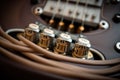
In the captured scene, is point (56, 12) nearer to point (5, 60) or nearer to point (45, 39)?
point (45, 39)

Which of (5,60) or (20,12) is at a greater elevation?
(20,12)

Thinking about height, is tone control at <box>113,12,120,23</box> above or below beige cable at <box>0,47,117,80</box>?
above

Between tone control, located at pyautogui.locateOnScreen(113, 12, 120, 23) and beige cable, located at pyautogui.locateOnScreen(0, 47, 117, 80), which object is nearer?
beige cable, located at pyautogui.locateOnScreen(0, 47, 117, 80)

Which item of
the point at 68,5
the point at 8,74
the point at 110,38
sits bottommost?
the point at 8,74

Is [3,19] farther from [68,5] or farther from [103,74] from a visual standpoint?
[103,74]

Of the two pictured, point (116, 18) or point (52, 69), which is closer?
point (52, 69)

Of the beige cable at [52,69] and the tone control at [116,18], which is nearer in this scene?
the beige cable at [52,69]

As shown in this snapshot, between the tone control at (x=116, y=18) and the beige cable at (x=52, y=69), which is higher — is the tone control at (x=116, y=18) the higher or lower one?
the higher one

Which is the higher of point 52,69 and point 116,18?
point 116,18

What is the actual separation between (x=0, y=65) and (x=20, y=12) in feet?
0.80

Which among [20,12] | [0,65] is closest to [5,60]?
[0,65]

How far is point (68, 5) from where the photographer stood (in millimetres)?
798

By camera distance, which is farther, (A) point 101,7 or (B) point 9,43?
(A) point 101,7

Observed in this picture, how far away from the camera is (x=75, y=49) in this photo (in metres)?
0.66
